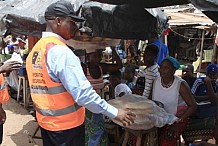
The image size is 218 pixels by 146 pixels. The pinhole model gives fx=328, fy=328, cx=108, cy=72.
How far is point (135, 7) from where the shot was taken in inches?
183

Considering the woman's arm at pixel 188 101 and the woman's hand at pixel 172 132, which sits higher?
the woman's arm at pixel 188 101

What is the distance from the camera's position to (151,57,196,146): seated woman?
3602mm

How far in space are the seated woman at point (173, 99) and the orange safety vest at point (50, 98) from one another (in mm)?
1359

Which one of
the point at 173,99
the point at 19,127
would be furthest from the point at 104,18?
the point at 19,127

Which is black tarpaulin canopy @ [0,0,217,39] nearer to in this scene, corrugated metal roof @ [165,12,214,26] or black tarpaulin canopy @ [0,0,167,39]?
black tarpaulin canopy @ [0,0,167,39]

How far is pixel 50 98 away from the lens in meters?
2.51

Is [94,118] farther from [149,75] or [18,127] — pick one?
[18,127]

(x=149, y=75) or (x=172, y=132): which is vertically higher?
(x=149, y=75)

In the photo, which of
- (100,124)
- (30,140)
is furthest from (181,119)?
(30,140)

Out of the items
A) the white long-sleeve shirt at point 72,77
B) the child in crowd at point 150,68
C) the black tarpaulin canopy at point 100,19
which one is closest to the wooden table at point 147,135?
the child in crowd at point 150,68

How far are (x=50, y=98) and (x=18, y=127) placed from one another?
4.08 meters

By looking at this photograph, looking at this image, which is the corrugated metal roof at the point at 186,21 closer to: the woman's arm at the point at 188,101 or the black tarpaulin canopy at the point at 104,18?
the black tarpaulin canopy at the point at 104,18

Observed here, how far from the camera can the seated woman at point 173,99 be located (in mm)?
3602

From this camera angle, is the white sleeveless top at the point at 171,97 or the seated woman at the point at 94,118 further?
the seated woman at the point at 94,118
